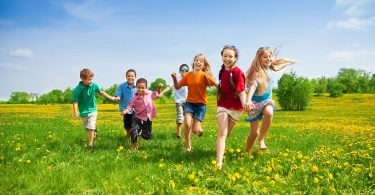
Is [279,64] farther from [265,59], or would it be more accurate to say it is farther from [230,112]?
[230,112]

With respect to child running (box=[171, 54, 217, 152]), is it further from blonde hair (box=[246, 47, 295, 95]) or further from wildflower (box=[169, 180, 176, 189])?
wildflower (box=[169, 180, 176, 189])

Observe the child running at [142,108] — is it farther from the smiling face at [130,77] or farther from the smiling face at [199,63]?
the smiling face at [199,63]

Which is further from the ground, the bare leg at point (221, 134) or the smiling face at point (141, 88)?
the smiling face at point (141, 88)

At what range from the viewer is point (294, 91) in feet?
141

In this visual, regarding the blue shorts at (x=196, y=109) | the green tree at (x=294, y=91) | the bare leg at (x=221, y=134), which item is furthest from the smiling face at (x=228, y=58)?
the green tree at (x=294, y=91)

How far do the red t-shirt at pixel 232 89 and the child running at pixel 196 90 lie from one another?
1.17m

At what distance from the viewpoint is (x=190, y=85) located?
27.6ft

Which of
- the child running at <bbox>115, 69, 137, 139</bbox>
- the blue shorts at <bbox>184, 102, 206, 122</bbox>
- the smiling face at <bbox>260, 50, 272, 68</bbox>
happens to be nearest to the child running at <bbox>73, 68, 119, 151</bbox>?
the child running at <bbox>115, 69, 137, 139</bbox>

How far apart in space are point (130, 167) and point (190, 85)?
8.11ft

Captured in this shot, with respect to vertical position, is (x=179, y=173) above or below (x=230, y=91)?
below

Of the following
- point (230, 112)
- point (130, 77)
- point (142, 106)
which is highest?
point (130, 77)

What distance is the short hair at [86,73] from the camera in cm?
946

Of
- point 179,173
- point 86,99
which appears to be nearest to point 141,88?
point 86,99

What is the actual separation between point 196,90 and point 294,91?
36.7m
